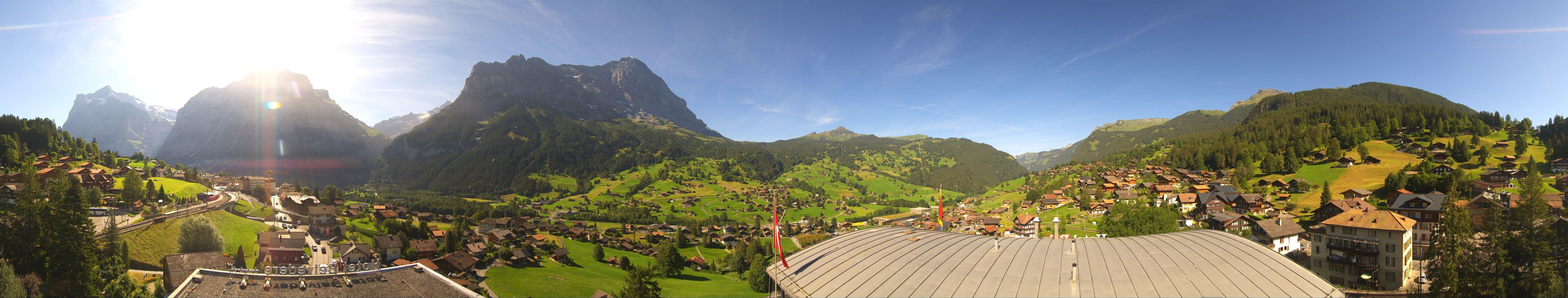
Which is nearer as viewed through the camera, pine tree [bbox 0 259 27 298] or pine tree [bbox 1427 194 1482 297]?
pine tree [bbox 1427 194 1482 297]

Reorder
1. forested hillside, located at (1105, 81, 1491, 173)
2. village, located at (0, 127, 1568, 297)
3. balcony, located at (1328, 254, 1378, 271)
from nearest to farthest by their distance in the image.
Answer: balcony, located at (1328, 254, 1378, 271) → village, located at (0, 127, 1568, 297) → forested hillside, located at (1105, 81, 1491, 173)

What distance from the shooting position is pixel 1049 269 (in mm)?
15984

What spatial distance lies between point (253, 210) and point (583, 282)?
153 feet

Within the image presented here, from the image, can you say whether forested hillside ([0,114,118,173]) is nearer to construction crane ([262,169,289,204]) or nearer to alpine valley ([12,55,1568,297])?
alpine valley ([12,55,1568,297])

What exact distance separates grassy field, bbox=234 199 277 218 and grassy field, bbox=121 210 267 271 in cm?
408

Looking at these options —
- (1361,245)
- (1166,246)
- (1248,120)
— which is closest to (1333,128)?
(1248,120)

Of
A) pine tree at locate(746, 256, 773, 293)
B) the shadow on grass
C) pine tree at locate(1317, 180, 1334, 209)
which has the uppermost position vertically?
pine tree at locate(1317, 180, 1334, 209)

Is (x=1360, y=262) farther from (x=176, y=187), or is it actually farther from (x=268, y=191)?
(x=268, y=191)

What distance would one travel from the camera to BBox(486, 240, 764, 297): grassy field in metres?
47.2

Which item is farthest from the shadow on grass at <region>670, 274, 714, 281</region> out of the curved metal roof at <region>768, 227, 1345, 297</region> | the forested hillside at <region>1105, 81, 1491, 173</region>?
the forested hillside at <region>1105, 81, 1491, 173</region>

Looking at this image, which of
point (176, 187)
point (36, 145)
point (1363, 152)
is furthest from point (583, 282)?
point (1363, 152)

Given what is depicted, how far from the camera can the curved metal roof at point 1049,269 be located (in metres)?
14.7

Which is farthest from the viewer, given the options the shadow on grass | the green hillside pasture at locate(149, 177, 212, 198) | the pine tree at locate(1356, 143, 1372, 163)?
the pine tree at locate(1356, 143, 1372, 163)

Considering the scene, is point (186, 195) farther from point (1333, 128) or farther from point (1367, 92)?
point (1367, 92)
